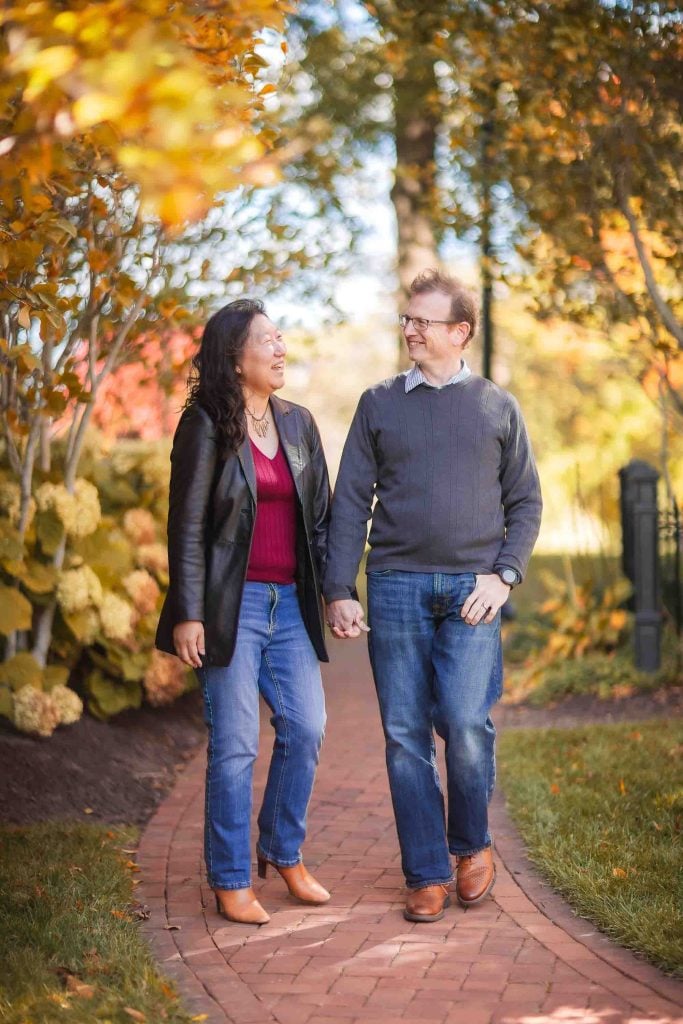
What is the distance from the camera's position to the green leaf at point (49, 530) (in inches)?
235

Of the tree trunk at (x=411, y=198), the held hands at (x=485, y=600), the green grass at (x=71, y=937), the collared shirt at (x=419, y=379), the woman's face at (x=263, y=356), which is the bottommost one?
the green grass at (x=71, y=937)

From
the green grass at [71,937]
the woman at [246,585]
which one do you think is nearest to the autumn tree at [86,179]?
the woman at [246,585]

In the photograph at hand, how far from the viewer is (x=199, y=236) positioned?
25.1ft

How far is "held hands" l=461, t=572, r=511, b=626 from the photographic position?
4016 mm

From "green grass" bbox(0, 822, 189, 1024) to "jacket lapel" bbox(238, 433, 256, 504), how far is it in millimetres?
1464

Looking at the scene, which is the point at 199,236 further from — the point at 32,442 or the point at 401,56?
the point at 32,442

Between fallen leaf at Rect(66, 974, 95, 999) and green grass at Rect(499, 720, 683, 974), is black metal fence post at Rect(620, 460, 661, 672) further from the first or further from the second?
fallen leaf at Rect(66, 974, 95, 999)

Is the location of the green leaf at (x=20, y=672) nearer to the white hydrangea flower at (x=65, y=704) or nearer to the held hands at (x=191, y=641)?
the white hydrangea flower at (x=65, y=704)

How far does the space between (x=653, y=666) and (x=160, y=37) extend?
6.31m

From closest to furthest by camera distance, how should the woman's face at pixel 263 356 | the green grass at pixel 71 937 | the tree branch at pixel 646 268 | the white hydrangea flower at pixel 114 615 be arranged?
1. the green grass at pixel 71 937
2. the woman's face at pixel 263 356
3. the white hydrangea flower at pixel 114 615
4. the tree branch at pixel 646 268

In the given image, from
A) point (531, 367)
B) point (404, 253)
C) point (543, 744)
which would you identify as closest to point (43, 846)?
point (543, 744)

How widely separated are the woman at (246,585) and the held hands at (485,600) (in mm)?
536

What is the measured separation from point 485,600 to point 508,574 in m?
0.15

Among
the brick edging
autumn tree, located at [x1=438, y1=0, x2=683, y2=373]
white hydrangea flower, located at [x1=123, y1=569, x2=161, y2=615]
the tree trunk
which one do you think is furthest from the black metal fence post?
the tree trunk
